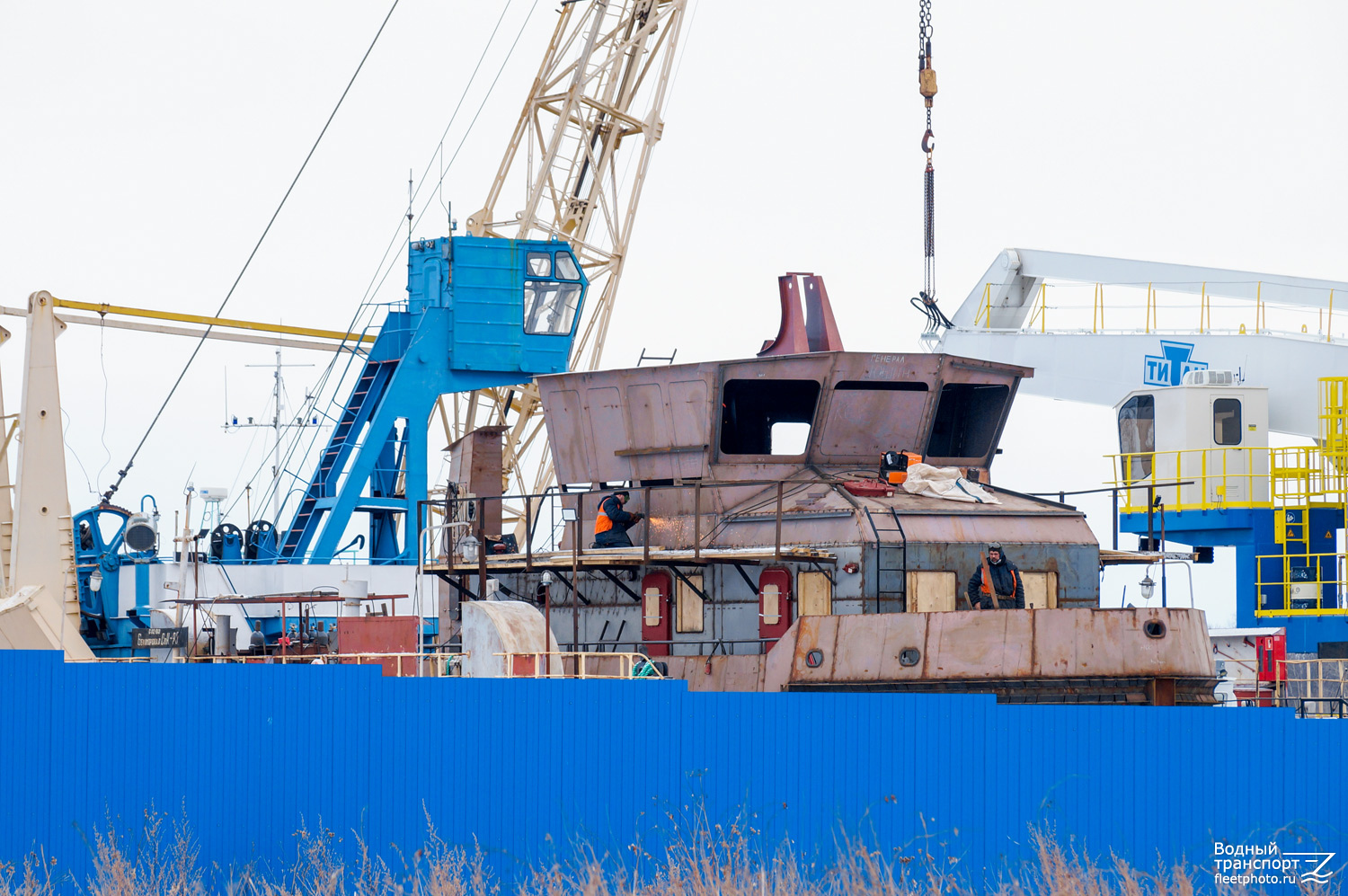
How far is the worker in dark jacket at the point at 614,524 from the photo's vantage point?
1773cm

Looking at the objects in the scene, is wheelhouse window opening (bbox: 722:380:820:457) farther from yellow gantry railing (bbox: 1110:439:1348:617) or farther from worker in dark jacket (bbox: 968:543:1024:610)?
yellow gantry railing (bbox: 1110:439:1348:617)

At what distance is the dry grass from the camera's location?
42.2ft

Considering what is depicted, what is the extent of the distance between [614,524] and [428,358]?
24.4 metres

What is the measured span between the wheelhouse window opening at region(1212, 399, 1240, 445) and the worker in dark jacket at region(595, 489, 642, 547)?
22.5 metres

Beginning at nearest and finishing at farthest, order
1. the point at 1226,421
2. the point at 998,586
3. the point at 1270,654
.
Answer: the point at 998,586, the point at 1270,654, the point at 1226,421

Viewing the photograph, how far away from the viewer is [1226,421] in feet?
119

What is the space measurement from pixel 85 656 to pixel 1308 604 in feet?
80.0

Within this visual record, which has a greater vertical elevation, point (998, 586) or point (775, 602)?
point (998, 586)

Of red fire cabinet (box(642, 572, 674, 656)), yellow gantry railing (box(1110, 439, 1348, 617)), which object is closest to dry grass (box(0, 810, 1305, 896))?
red fire cabinet (box(642, 572, 674, 656))

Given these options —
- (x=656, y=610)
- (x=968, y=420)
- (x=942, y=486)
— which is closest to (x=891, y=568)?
(x=942, y=486)

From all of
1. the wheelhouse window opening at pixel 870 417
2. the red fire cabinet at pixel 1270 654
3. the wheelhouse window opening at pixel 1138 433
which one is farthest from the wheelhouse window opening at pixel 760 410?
the wheelhouse window opening at pixel 1138 433

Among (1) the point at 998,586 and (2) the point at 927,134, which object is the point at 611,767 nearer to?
(1) the point at 998,586

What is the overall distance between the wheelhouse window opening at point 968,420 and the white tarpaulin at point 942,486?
64.8 inches

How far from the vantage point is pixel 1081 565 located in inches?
679
